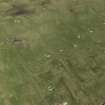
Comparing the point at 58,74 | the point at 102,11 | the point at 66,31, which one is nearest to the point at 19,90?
the point at 58,74

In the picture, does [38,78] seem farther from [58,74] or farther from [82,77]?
[82,77]

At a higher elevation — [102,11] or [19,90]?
[102,11]

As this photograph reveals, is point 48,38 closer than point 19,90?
No

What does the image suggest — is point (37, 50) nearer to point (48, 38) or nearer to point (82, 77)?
point (48, 38)

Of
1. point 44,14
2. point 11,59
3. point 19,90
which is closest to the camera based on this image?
point 19,90

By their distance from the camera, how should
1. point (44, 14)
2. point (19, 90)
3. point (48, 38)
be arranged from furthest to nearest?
point (44, 14) → point (48, 38) → point (19, 90)

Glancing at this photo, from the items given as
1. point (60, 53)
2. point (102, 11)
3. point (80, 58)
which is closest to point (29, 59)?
point (60, 53)
